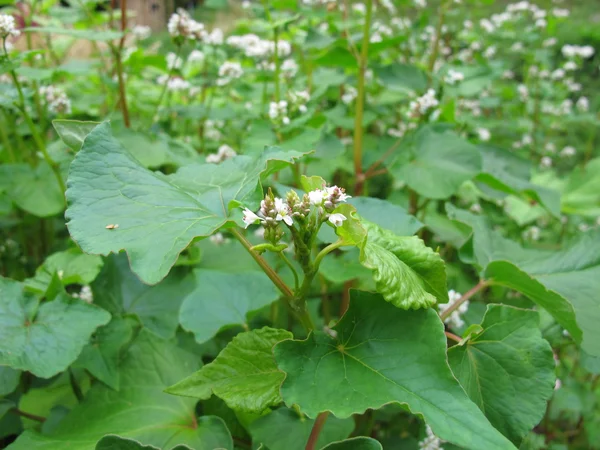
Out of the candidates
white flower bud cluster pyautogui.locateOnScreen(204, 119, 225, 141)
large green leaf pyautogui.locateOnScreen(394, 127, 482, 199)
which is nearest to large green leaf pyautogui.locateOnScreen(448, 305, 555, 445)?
large green leaf pyautogui.locateOnScreen(394, 127, 482, 199)

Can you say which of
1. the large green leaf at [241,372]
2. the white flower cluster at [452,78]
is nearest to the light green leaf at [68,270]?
the large green leaf at [241,372]

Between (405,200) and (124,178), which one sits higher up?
(124,178)

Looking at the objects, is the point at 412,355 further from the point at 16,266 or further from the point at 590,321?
the point at 16,266

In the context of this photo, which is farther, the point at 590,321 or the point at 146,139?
the point at 146,139

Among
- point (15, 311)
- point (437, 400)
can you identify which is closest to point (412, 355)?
point (437, 400)

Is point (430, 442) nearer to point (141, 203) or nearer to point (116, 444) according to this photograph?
point (116, 444)

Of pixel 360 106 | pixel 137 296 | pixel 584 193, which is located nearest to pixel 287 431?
pixel 137 296

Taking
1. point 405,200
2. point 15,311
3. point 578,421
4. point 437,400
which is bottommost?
point 578,421

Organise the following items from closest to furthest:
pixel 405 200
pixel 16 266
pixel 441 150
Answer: pixel 441 150, pixel 16 266, pixel 405 200
